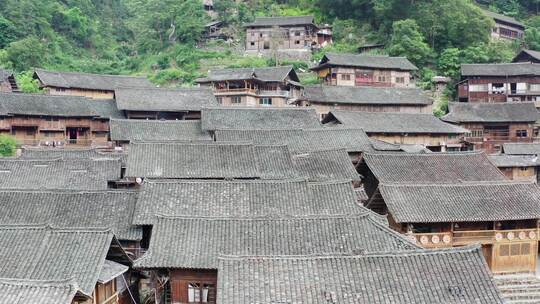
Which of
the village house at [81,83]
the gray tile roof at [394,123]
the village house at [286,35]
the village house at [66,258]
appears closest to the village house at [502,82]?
the gray tile roof at [394,123]

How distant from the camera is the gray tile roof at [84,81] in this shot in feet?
203

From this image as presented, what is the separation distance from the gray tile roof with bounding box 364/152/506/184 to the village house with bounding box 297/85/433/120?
22.0 m

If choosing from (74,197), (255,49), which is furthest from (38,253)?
(255,49)

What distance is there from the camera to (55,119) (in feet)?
Answer: 170

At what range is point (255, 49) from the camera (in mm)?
82688

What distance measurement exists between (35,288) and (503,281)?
22.2m

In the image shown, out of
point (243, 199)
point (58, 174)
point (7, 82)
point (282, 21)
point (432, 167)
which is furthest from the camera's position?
point (282, 21)

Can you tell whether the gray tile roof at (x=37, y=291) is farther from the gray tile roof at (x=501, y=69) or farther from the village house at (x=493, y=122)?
the gray tile roof at (x=501, y=69)

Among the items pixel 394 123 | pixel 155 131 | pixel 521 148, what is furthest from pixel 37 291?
pixel 521 148

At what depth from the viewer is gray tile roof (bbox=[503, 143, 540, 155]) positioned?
48.4 meters

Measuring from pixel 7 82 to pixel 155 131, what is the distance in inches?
1010

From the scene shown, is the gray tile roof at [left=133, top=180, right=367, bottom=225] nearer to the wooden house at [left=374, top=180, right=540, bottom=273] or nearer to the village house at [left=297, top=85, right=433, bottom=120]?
the wooden house at [left=374, top=180, right=540, bottom=273]

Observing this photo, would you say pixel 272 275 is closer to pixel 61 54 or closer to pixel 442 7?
pixel 442 7

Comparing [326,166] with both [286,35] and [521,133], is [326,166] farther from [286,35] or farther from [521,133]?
[286,35]
